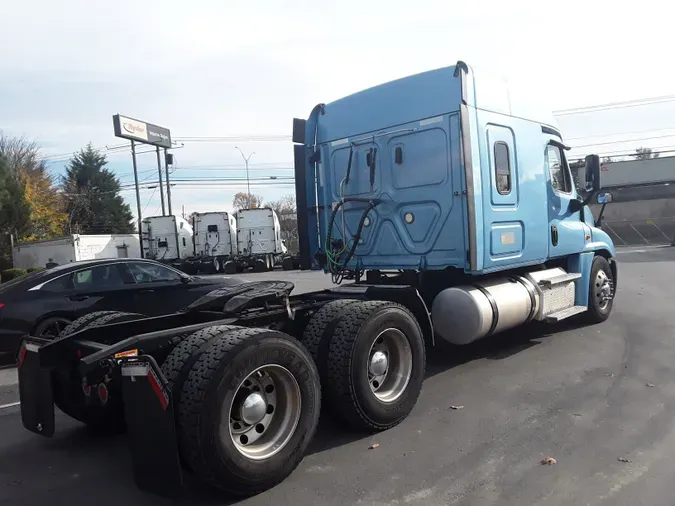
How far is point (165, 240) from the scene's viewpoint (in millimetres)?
28578

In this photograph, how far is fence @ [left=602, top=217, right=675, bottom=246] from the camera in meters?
38.1

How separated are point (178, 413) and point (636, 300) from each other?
10.4 meters

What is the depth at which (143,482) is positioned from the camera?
10.4 feet

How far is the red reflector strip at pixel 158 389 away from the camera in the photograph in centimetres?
313

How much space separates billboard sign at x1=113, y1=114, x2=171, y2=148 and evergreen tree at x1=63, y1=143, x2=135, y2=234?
9.34 meters

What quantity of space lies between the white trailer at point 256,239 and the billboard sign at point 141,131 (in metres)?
20.2

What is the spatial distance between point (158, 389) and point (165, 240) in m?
26.7

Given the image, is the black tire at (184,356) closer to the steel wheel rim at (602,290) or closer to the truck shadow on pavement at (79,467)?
the truck shadow on pavement at (79,467)

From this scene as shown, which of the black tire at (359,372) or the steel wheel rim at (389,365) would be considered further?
the steel wheel rim at (389,365)

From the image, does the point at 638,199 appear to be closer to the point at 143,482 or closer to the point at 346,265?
the point at 346,265

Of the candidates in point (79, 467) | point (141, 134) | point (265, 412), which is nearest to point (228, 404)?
point (265, 412)

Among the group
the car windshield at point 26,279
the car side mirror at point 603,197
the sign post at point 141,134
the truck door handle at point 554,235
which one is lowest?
the car windshield at point 26,279

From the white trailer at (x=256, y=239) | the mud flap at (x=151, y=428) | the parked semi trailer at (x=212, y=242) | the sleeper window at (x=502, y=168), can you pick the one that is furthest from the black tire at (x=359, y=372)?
the parked semi trailer at (x=212, y=242)

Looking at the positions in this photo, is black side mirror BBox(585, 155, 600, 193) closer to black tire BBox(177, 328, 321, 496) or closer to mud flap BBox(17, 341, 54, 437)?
black tire BBox(177, 328, 321, 496)
